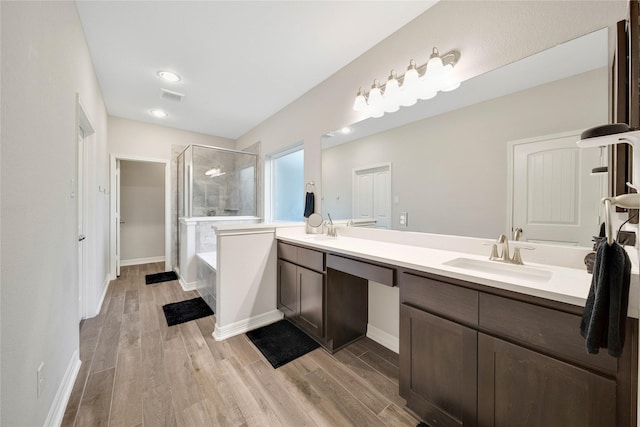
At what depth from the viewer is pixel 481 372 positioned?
3.39 feet

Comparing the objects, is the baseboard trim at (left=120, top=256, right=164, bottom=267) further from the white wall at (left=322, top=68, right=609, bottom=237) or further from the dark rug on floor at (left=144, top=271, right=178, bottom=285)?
the white wall at (left=322, top=68, right=609, bottom=237)

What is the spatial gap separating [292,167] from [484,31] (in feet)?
7.71

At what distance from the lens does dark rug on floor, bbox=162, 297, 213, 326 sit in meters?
2.47

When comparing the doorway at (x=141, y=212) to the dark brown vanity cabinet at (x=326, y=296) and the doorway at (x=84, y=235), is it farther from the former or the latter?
the dark brown vanity cabinet at (x=326, y=296)

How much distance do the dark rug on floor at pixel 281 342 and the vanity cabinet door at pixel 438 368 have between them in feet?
2.77

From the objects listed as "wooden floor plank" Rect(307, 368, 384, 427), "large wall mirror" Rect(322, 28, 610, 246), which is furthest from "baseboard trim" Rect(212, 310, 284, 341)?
"large wall mirror" Rect(322, 28, 610, 246)

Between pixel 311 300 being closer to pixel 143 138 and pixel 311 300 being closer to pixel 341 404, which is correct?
pixel 341 404

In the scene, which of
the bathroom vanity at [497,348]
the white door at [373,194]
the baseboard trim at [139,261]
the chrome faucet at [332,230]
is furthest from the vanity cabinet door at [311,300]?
the baseboard trim at [139,261]

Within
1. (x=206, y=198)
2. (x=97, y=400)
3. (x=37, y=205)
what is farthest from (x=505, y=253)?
(x=206, y=198)

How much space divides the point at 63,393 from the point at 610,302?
254 centimetres

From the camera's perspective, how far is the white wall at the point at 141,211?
4.73 metres

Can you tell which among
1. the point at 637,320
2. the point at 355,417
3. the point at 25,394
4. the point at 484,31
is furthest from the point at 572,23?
the point at 25,394

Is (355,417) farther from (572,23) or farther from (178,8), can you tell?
(178,8)

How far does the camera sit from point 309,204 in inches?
109
